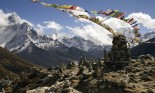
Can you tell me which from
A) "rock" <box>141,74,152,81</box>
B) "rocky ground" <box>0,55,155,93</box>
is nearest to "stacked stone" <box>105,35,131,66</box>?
"rocky ground" <box>0,55,155,93</box>

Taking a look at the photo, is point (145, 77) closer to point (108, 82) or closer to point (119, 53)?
point (108, 82)

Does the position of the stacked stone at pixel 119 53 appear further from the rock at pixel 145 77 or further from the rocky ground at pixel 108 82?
the rock at pixel 145 77

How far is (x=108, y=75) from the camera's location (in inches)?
2544

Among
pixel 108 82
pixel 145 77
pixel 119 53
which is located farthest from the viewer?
pixel 119 53

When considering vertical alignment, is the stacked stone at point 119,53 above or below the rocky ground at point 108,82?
above

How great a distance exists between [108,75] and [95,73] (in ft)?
8.58

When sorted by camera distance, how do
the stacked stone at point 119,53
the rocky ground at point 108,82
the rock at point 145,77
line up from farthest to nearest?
the stacked stone at point 119,53
the rock at point 145,77
the rocky ground at point 108,82

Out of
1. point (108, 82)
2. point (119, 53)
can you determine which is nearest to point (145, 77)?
point (108, 82)

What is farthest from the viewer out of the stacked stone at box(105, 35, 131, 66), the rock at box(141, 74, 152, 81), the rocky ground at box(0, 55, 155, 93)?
the stacked stone at box(105, 35, 131, 66)

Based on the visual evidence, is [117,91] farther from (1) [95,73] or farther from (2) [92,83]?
(1) [95,73]

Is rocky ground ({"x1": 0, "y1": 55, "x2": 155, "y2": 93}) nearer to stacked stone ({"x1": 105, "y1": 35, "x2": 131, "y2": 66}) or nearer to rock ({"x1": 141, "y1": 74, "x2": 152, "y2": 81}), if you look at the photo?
rock ({"x1": 141, "y1": 74, "x2": 152, "y2": 81})

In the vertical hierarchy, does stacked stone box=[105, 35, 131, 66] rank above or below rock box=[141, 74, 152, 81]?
above

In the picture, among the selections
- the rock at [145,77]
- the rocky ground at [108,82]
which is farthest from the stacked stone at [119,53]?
the rock at [145,77]

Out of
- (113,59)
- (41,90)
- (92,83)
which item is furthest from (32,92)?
(113,59)
